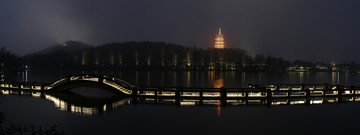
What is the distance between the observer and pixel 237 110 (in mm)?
17922

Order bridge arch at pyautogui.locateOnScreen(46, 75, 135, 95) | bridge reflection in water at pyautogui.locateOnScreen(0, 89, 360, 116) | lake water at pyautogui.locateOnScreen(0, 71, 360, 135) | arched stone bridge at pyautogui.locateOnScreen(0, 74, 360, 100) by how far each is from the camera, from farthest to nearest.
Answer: bridge arch at pyautogui.locateOnScreen(46, 75, 135, 95) < arched stone bridge at pyautogui.locateOnScreen(0, 74, 360, 100) < bridge reflection in water at pyautogui.locateOnScreen(0, 89, 360, 116) < lake water at pyautogui.locateOnScreen(0, 71, 360, 135)

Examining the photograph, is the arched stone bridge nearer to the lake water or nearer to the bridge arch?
the bridge arch

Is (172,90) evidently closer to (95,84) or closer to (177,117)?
(177,117)

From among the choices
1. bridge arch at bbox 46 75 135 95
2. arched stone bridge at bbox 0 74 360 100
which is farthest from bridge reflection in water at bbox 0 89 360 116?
bridge arch at bbox 46 75 135 95

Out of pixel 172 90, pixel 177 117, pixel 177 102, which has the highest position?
pixel 172 90

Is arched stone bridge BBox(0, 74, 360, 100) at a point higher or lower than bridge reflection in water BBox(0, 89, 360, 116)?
higher

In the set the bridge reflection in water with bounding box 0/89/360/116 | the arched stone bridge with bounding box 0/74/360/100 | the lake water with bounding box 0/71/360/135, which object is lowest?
the lake water with bounding box 0/71/360/135

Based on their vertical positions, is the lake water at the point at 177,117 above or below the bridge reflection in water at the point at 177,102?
below

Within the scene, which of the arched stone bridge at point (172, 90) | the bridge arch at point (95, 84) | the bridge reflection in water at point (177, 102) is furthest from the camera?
the bridge arch at point (95, 84)

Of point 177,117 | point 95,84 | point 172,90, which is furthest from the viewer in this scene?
point 95,84

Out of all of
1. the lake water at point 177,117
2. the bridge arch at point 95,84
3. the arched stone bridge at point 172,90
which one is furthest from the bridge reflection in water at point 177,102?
the bridge arch at point 95,84

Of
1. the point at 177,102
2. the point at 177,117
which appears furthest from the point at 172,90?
the point at 177,117

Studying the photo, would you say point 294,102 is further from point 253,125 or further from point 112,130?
point 112,130

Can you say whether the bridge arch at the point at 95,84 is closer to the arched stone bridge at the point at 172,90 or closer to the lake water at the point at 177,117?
the arched stone bridge at the point at 172,90
